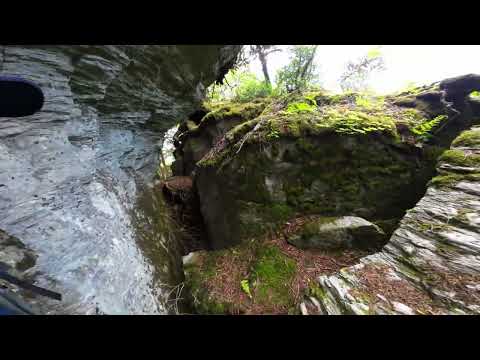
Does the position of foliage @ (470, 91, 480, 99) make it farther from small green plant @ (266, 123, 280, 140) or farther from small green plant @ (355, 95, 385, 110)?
small green plant @ (266, 123, 280, 140)

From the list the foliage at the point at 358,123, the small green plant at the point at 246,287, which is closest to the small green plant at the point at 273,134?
the foliage at the point at 358,123

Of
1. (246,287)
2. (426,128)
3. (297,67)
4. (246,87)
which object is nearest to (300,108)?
(426,128)

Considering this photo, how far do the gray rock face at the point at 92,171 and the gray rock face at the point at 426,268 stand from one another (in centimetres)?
333

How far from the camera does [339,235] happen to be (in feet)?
13.2

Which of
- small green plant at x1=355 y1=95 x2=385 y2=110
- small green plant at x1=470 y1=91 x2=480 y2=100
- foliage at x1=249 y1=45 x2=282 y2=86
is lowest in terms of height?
small green plant at x1=470 y1=91 x2=480 y2=100

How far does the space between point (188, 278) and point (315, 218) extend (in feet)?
11.0

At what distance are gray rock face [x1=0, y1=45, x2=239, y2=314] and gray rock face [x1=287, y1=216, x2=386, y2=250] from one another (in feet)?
10.7

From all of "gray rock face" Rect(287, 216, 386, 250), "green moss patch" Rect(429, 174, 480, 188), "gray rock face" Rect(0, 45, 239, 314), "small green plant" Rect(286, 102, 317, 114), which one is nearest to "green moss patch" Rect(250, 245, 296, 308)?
"gray rock face" Rect(287, 216, 386, 250)

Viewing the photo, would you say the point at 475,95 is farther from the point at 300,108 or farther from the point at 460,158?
the point at 300,108

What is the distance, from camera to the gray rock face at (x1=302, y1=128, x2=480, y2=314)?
241 cm

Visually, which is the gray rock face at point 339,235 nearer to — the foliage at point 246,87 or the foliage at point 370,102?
the foliage at point 370,102

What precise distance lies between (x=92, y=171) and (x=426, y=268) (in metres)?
6.00

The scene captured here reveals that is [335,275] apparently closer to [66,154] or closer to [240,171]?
[240,171]

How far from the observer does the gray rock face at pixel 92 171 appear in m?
2.60
